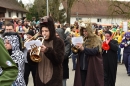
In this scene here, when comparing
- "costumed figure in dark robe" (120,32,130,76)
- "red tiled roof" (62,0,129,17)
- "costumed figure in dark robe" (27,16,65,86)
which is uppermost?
"red tiled roof" (62,0,129,17)

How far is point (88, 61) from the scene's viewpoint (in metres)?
5.90

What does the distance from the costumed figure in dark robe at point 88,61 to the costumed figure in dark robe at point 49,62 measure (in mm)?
1458

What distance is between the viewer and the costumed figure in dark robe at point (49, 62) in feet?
14.2

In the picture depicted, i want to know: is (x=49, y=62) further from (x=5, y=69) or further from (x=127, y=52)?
(x=127, y=52)

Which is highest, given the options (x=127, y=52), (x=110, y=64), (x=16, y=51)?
(x=16, y=51)

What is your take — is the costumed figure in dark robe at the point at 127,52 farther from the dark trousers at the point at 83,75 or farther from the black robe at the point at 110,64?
the dark trousers at the point at 83,75

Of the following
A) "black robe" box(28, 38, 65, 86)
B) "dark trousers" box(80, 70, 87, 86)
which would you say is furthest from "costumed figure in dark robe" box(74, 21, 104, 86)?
"black robe" box(28, 38, 65, 86)

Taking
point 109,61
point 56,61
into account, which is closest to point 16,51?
point 56,61

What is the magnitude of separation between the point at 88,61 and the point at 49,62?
5.62 feet

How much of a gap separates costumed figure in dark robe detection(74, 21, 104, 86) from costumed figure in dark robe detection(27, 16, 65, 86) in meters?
1.46

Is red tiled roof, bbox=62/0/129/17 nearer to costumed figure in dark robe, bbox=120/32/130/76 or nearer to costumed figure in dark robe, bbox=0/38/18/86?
costumed figure in dark robe, bbox=120/32/130/76

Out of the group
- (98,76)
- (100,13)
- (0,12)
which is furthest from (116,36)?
(100,13)

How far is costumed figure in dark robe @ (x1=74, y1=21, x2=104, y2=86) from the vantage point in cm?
587

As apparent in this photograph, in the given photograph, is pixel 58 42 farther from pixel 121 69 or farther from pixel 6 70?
pixel 121 69
